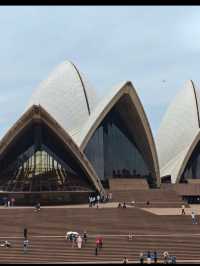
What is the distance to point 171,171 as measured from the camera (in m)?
32.6

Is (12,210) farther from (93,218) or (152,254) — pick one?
(152,254)

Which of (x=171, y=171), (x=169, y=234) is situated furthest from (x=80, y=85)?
(x=169, y=234)

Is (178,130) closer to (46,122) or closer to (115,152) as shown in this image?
(115,152)

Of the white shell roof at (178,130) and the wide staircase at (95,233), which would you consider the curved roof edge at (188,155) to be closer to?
the white shell roof at (178,130)

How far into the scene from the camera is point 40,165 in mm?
26797

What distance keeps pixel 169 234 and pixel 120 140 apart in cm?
1630

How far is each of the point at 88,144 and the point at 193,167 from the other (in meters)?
8.77

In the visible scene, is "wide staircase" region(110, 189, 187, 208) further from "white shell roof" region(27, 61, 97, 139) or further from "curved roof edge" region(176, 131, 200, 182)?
"white shell roof" region(27, 61, 97, 139)

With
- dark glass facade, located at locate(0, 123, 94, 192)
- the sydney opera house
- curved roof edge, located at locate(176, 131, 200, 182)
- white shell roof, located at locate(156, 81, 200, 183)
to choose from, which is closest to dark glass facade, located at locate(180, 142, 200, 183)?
the sydney opera house

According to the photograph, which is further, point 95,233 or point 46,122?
point 46,122

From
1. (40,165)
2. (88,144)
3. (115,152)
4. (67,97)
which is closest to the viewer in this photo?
(40,165)

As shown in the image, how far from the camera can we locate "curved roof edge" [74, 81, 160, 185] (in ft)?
91.4

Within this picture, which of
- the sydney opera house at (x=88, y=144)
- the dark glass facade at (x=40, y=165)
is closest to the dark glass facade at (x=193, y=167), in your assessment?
the sydney opera house at (x=88, y=144)

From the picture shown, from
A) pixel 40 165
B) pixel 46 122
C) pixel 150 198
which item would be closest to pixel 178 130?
pixel 150 198
